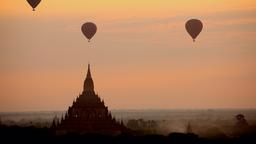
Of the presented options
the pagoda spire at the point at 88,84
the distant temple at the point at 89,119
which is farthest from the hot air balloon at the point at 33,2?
the pagoda spire at the point at 88,84

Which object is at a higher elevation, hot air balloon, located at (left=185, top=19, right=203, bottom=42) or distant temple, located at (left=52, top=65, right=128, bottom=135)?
hot air balloon, located at (left=185, top=19, right=203, bottom=42)

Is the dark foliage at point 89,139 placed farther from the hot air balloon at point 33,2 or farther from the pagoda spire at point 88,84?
the hot air balloon at point 33,2

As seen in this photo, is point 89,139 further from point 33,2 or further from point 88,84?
Result: point 88,84

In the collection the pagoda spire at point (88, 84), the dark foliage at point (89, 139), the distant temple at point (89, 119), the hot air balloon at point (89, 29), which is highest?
the hot air balloon at point (89, 29)

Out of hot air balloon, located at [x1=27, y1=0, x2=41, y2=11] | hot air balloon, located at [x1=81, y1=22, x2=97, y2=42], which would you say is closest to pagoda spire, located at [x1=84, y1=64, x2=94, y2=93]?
hot air balloon, located at [x1=81, y1=22, x2=97, y2=42]

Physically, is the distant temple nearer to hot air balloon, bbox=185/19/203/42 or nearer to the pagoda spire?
the pagoda spire

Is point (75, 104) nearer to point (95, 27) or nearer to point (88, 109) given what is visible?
point (88, 109)
